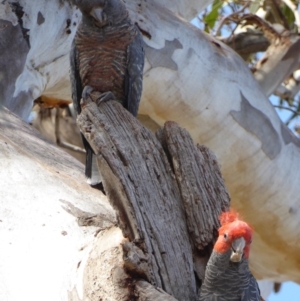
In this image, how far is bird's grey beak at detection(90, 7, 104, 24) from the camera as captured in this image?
2.39 m

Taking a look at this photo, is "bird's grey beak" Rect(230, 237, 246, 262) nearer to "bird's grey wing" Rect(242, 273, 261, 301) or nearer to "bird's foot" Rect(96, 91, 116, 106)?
"bird's grey wing" Rect(242, 273, 261, 301)

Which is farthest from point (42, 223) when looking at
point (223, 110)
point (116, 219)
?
point (223, 110)

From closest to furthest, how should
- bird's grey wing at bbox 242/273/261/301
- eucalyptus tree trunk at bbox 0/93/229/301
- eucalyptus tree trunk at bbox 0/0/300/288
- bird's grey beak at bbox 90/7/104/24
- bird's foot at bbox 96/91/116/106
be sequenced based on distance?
1. eucalyptus tree trunk at bbox 0/93/229/301
2. bird's grey wing at bbox 242/273/261/301
3. bird's foot at bbox 96/91/116/106
4. bird's grey beak at bbox 90/7/104/24
5. eucalyptus tree trunk at bbox 0/0/300/288

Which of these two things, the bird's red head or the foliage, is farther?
the foliage

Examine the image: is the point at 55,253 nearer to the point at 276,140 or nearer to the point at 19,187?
the point at 19,187

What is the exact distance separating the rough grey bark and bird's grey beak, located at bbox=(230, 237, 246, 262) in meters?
0.13

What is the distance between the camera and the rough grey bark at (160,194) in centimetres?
159

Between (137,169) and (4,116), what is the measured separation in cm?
69

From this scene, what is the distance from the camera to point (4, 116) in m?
2.21

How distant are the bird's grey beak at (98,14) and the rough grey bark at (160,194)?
0.61 metres

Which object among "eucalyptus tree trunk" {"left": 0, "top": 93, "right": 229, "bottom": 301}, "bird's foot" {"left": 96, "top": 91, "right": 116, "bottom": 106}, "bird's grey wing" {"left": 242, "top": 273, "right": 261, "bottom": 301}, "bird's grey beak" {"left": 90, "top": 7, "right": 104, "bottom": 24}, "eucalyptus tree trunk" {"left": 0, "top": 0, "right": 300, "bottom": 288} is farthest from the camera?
"eucalyptus tree trunk" {"left": 0, "top": 0, "right": 300, "bottom": 288}

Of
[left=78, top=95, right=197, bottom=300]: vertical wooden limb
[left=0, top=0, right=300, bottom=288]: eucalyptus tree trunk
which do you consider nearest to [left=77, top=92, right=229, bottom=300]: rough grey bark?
[left=78, top=95, right=197, bottom=300]: vertical wooden limb

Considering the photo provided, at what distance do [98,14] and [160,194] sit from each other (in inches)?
35.9

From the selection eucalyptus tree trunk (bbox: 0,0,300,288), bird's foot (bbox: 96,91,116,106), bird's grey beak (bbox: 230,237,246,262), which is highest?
bird's grey beak (bbox: 230,237,246,262)
